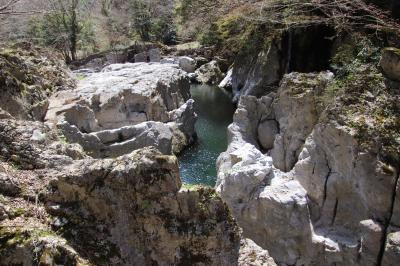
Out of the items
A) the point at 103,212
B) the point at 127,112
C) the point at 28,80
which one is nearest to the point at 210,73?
the point at 127,112

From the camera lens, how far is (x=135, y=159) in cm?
577

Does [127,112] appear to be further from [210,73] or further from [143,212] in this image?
[210,73]

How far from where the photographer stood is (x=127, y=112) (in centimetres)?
2225

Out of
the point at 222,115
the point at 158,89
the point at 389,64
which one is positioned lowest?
the point at 222,115

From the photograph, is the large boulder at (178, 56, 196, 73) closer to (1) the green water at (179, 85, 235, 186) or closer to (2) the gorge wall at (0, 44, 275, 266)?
(1) the green water at (179, 85, 235, 186)

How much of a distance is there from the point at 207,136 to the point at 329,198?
1449cm

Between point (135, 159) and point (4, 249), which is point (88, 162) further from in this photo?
point (4, 249)

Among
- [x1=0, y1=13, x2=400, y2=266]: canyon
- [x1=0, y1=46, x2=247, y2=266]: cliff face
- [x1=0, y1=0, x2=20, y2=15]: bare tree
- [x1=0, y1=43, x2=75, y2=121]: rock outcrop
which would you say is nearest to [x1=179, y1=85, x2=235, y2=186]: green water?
[x1=0, y1=13, x2=400, y2=266]: canyon

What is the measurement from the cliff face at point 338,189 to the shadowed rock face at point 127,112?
7022 mm

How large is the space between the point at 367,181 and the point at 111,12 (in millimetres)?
50178

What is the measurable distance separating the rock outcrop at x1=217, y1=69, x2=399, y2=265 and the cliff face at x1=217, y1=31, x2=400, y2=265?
0.08ft

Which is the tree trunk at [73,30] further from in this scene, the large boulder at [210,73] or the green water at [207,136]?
the green water at [207,136]

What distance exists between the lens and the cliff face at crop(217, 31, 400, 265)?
1118cm

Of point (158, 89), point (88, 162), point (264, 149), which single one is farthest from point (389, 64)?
point (158, 89)
